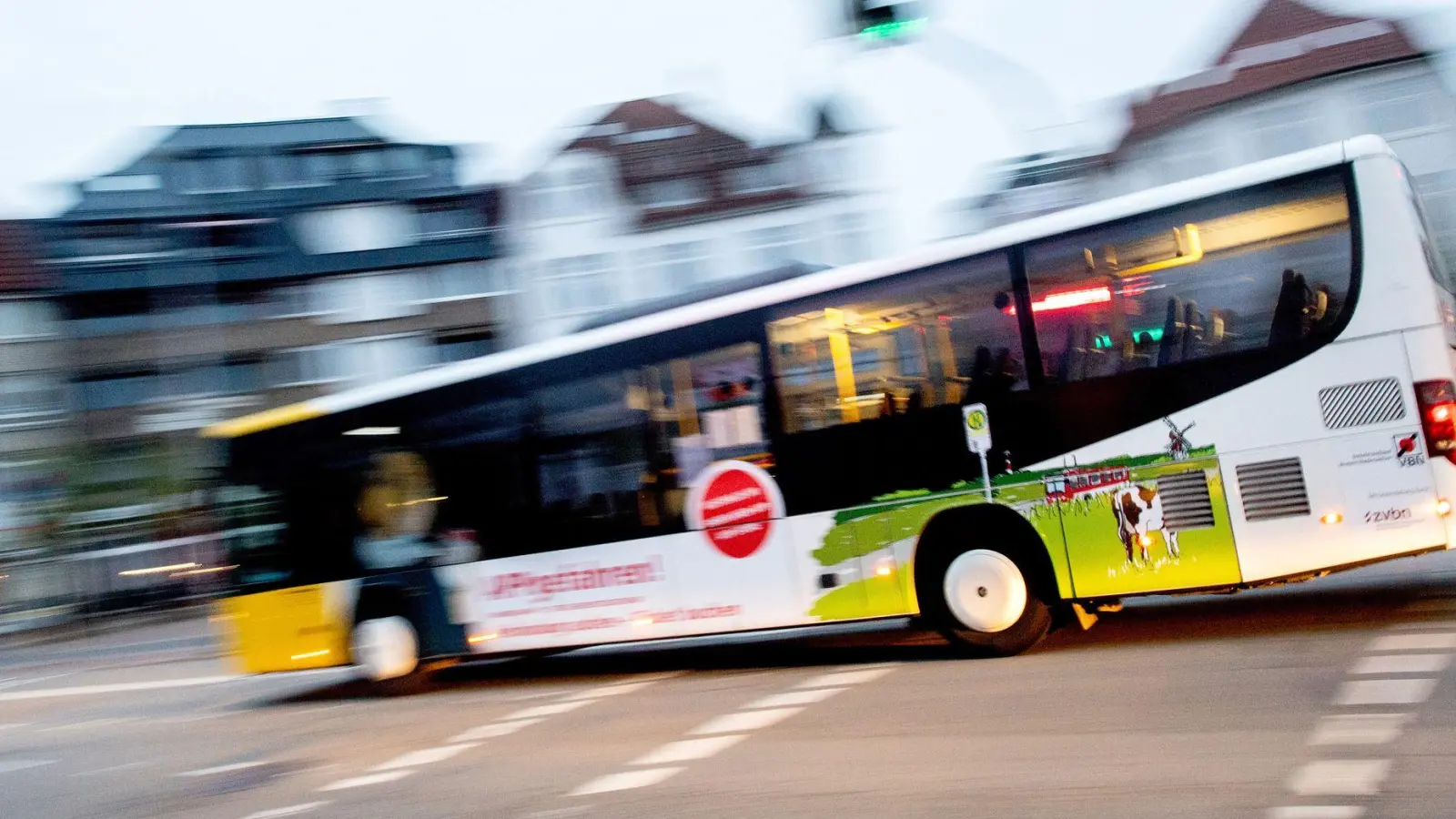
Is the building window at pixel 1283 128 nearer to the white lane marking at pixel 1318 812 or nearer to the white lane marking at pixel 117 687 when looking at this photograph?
the white lane marking at pixel 117 687

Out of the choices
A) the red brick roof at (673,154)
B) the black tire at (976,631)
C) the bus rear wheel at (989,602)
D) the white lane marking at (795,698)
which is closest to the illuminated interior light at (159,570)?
the red brick roof at (673,154)

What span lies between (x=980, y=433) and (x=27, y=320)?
44.2 meters

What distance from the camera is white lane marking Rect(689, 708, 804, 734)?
7984mm

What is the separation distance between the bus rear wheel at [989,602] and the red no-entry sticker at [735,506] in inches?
53.6

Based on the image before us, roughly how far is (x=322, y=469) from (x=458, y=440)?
176 cm

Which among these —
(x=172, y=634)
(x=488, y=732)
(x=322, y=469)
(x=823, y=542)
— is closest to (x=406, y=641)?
(x=322, y=469)

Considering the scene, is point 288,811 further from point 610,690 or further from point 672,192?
point 672,192

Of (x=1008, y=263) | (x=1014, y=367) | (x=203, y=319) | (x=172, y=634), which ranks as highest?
(x=203, y=319)

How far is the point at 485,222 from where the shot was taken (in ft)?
167

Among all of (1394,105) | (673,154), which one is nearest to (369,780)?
(673,154)

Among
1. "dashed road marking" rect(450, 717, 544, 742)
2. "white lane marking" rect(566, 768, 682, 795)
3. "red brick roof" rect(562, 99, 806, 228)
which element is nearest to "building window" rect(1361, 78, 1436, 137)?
"red brick roof" rect(562, 99, 806, 228)

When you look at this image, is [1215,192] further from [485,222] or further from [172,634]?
[485,222]

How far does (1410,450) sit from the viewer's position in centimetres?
809

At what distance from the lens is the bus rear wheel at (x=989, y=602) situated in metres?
9.24
